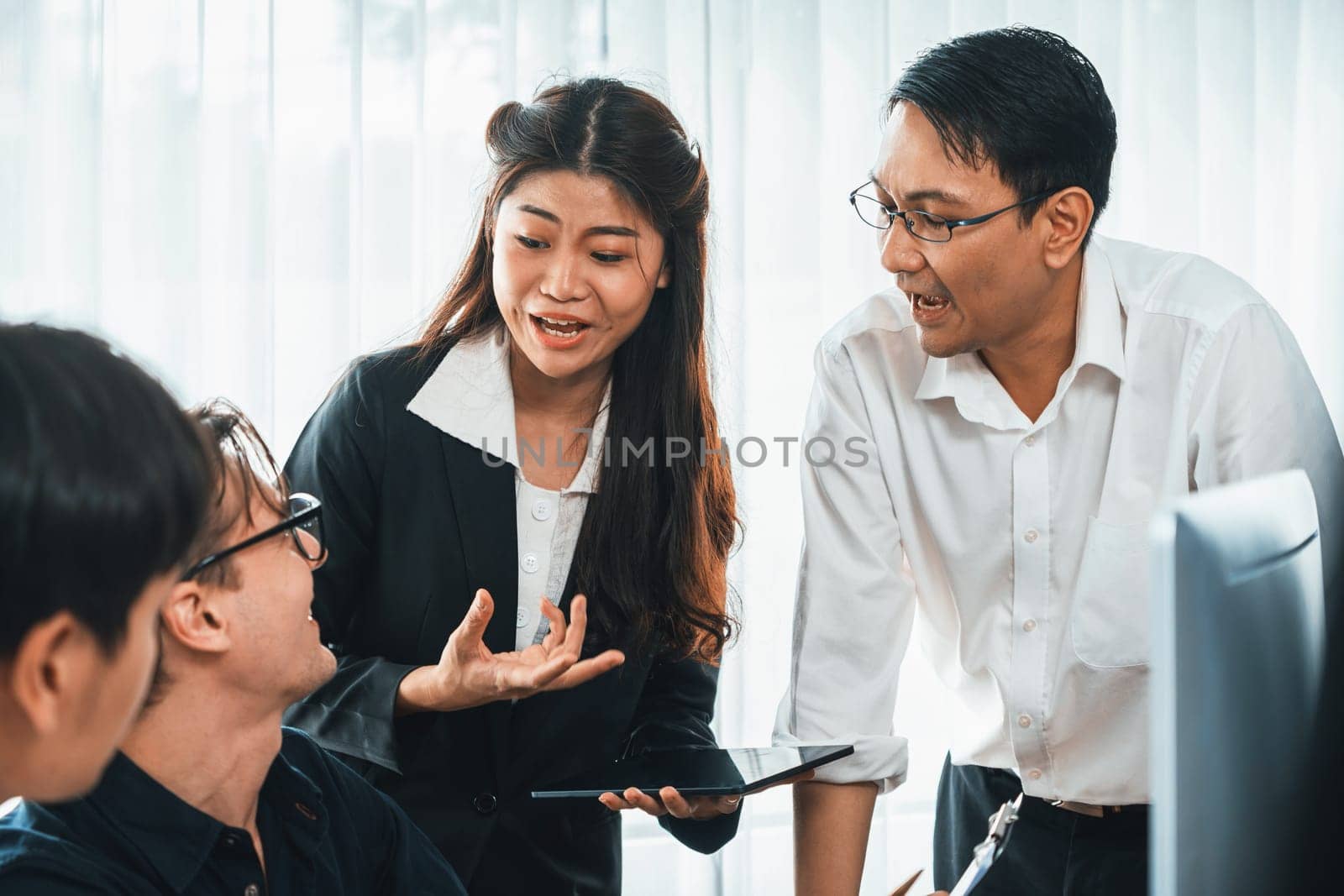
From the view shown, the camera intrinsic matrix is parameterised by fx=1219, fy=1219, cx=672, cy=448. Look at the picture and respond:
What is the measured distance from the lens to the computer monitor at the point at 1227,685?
646 mm

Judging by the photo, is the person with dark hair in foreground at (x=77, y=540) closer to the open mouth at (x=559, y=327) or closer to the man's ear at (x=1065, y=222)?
the open mouth at (x=559, y=327)

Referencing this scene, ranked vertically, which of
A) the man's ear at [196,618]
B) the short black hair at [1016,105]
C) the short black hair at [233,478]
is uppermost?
the short black hair at [1016,105]

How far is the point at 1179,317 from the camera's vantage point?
1.49 meters

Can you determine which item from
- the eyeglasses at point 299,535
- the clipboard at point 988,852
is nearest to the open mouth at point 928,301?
the clipboard at point 988,852

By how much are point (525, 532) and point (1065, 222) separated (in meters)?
0.82

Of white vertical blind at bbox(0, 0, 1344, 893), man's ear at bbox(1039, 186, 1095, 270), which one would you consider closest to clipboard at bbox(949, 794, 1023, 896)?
man's ear at bbox(1039, 186, 1095, 270)

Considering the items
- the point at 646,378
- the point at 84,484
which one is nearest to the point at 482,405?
the point at 646,378

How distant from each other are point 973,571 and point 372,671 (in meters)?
0.78

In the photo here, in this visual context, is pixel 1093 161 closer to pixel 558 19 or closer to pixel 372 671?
pixel 372 671

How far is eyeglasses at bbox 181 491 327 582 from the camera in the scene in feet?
3.77

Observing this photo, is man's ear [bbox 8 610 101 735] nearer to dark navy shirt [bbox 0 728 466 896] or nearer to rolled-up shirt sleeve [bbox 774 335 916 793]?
dark navy shirt [bbox 0 728 466 896]

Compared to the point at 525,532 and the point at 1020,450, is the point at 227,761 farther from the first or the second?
the point at 1020,450

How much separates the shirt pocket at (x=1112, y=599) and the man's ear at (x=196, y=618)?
982 millimetres

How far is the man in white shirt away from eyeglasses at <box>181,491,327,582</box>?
0.62m
